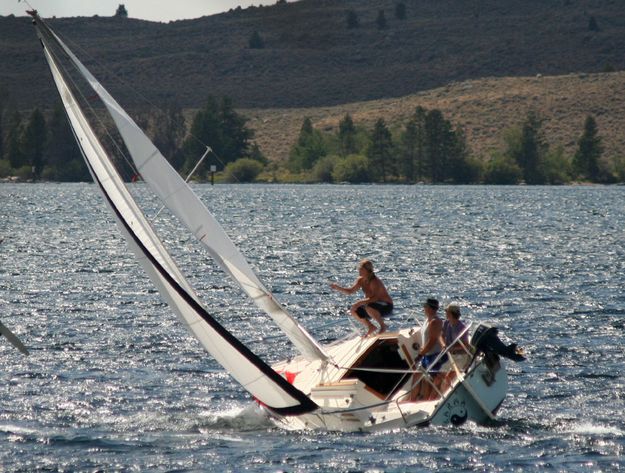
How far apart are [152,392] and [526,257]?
37.9 metres

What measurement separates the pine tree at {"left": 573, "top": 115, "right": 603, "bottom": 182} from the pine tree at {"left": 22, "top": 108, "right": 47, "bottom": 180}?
76.7 m

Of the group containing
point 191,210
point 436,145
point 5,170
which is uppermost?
point 191,210

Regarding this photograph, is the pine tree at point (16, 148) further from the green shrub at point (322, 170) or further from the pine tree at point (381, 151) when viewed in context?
the pine tree at point (381, 151)

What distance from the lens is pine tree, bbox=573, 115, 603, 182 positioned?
189125mm

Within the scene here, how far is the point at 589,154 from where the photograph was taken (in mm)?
191750

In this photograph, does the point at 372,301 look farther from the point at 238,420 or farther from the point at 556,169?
the point at 556,169

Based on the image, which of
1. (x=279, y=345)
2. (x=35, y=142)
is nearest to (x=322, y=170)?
(x=35, y=142)

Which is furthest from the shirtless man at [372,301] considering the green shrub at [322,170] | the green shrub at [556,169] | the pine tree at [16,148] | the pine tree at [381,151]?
the pine tree at [16,148]

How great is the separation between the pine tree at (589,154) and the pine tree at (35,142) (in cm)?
7675

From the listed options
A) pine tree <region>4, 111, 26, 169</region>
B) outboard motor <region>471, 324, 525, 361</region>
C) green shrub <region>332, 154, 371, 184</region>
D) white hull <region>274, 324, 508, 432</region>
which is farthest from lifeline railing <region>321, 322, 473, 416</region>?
pine tree <region>4, 111, 26, 169</region>

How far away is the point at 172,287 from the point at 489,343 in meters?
6.17

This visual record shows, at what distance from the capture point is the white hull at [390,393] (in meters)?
24.9

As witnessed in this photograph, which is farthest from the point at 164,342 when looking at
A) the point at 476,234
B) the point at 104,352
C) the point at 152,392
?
the point at 476,234

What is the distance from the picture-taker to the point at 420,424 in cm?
2472
